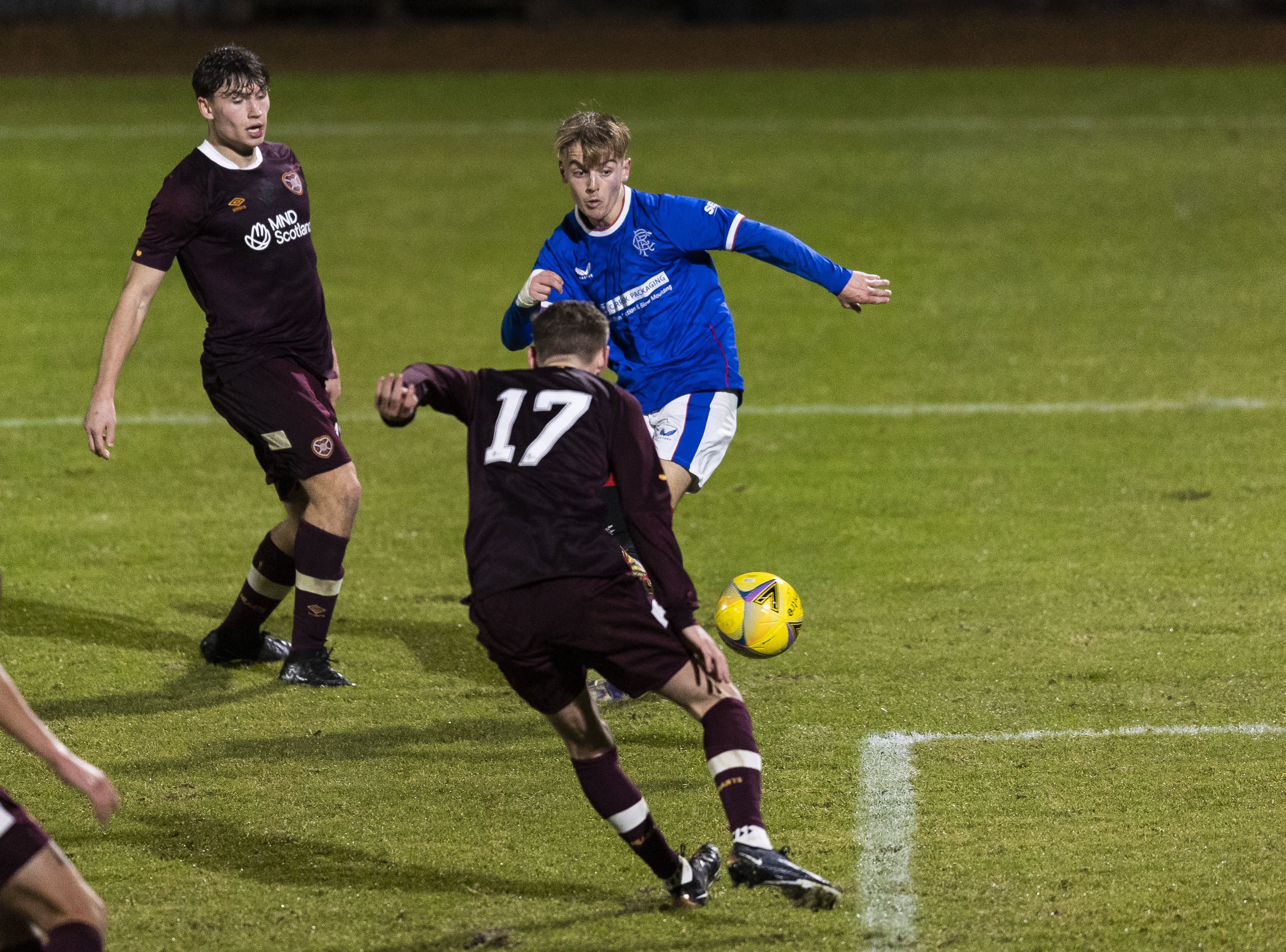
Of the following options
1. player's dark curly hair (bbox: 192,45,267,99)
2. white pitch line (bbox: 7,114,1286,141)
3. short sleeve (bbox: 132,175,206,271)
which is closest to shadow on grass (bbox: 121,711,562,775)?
short sleeve (bbox: 132,175,206,271)

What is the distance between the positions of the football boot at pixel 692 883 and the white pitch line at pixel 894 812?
18.7 inches

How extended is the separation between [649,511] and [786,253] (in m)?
2.08

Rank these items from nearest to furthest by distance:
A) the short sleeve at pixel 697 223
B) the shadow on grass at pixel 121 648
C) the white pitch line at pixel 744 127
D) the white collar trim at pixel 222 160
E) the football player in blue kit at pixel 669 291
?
the football player in blue kit at pixel 669 291
the short sleeve at pixel 697 223
the white collar trim at pixel 222 160
the shadow on grass at pixel 121 648
the white pitch line at pixel 744 127

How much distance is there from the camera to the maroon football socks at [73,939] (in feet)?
11.6

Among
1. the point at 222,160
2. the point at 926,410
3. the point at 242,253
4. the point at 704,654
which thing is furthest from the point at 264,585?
the point at 926,410

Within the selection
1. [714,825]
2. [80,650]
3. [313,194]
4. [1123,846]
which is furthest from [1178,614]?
[313,194]

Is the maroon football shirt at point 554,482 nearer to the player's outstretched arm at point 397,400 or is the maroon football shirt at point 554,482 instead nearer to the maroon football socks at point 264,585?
the player's outstretched arm at point 397,400

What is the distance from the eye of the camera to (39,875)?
354 centimetres

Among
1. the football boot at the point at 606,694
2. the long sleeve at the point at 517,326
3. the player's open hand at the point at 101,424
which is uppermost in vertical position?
the long sleeve at the point at 517,326

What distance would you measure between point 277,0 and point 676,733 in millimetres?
25614

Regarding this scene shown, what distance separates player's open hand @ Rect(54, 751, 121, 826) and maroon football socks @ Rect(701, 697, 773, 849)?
1697 mm

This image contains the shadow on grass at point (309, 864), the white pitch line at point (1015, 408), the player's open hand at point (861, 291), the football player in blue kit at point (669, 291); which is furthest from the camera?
the white pitch line at point (1015, 408)

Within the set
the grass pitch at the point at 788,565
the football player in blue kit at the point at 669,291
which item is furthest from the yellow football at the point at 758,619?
the football player in blue kit at the point at 669,291

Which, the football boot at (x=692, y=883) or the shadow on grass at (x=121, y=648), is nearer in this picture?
the football boot at (x=692, y=883)
